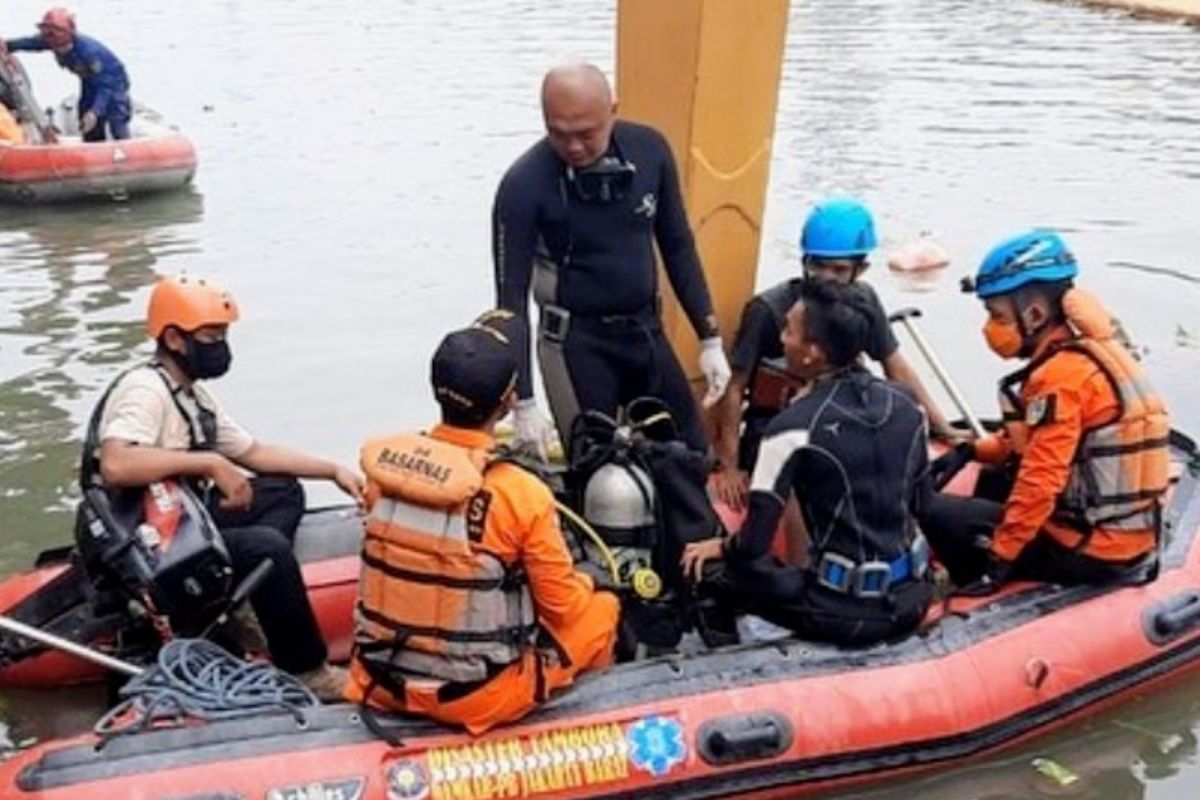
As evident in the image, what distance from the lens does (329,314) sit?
32.9 ft

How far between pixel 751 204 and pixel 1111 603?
2.01 m

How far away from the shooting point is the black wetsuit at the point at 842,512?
427cm

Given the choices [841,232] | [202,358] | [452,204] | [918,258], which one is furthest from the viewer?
[452,204]

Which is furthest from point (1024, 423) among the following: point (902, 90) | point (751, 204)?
point (902, 90)

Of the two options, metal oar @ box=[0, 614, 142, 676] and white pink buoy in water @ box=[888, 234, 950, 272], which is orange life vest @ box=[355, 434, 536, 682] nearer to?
metal oar @ box=[0, 614, 142, 676]

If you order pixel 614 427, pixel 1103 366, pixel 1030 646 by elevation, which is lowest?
pixel 1030 646

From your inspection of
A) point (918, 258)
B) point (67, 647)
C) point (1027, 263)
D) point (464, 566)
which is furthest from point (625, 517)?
point (918, 258)

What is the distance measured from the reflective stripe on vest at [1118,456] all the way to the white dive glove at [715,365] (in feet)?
3.25

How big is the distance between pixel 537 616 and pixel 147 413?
1.26 m

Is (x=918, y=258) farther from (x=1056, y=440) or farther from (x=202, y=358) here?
(x=202, y=358)

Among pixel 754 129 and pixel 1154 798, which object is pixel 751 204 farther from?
pixel 1154 798

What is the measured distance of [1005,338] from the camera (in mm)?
4707

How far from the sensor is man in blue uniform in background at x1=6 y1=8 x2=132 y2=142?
40.3 ft

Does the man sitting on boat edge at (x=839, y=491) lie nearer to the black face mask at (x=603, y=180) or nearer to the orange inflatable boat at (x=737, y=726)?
the orange inflatable boat at (x=737, y=726)
